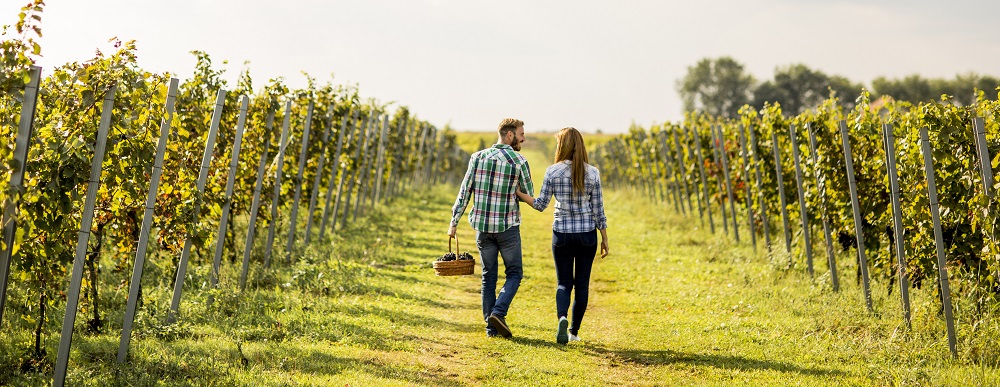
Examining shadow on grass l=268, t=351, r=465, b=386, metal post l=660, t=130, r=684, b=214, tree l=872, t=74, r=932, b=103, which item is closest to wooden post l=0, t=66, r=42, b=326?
shadow on grass l=268, t=351, r=465, b=386

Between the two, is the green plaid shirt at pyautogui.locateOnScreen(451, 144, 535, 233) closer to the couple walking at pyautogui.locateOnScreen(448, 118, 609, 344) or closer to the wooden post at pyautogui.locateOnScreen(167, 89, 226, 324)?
the couple walking at pyautogui.locateOnScreen(448, 118, 609, 344)

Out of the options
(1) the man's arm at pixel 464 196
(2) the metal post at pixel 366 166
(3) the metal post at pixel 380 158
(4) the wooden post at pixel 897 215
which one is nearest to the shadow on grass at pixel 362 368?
(1) the man's arm at pixel 464 196

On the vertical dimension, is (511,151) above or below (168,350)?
above

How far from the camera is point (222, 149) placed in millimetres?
8500

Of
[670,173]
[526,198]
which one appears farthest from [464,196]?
[670,173]

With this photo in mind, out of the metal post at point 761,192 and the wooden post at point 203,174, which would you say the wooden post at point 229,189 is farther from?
the metal post at point 761,192

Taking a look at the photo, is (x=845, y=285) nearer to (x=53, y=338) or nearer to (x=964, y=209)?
(x=964, y=209)

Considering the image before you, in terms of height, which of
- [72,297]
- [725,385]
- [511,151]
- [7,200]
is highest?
[511,151]

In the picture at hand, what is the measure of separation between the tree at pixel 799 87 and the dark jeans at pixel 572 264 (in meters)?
70.5

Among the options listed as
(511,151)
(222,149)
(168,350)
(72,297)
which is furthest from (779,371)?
(222,149)

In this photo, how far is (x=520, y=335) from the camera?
6770 mm

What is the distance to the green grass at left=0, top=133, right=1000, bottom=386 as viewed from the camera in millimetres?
5375

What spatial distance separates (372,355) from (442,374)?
59 centimetres

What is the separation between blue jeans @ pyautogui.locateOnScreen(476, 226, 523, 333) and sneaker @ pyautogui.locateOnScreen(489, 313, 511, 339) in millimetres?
32
